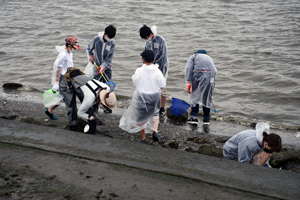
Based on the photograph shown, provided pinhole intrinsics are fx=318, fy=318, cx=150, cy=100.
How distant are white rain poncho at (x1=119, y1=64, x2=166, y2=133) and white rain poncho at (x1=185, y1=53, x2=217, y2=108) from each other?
1172 mm

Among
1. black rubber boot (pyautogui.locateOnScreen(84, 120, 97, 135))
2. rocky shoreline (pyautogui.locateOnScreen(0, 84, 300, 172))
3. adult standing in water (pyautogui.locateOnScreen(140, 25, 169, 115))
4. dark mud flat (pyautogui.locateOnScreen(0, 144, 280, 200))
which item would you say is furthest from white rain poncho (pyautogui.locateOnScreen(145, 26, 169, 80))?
dark mud flat (pyautogui.locateOnScreen(0, 144, 280, 200))

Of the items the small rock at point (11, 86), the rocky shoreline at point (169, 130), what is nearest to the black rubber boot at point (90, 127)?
the rocky shoreline at point (169, 130)

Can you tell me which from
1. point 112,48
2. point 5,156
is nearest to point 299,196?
point 5,156

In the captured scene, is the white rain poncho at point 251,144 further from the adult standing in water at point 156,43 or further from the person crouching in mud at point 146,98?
the adult standing in water at point 156,43

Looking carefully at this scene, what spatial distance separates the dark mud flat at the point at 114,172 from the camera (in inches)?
127

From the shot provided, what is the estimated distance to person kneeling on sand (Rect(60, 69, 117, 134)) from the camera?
4.54m

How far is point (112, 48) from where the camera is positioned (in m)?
6.43

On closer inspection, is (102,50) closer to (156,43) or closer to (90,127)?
(156,43)

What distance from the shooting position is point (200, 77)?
6.00 m

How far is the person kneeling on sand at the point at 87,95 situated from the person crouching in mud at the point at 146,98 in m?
0.54

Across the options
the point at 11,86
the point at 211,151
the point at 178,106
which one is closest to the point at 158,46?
the point at 178,106

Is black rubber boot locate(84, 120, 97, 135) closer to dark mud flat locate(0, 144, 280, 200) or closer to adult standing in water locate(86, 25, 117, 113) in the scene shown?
dark mud flat locate(0, 144, 280, 200)

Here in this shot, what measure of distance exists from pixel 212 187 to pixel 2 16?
A: 18508 millimetres

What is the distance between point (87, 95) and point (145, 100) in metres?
0.93
